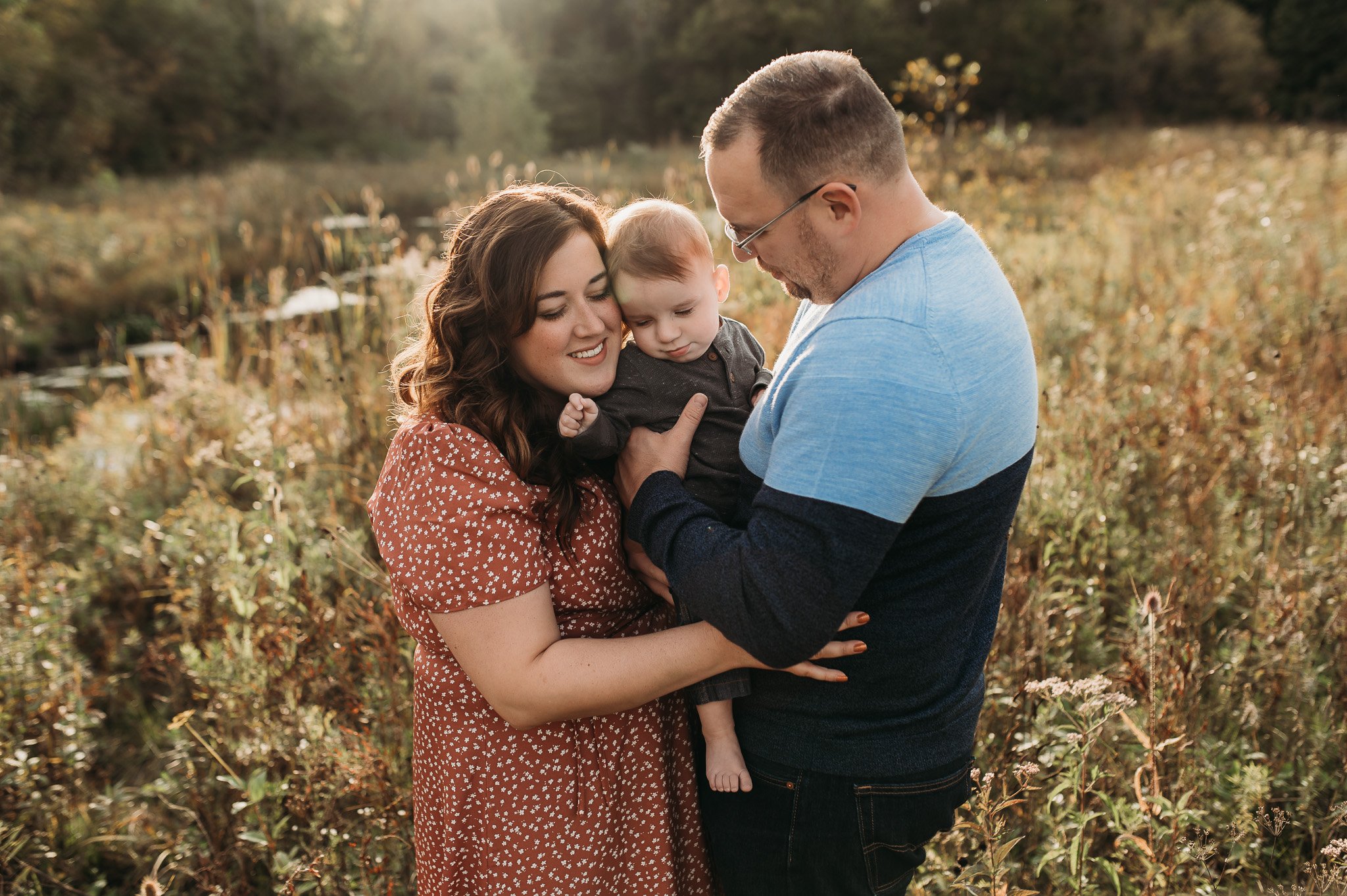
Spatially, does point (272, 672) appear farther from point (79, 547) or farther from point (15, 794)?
point (79, 547)

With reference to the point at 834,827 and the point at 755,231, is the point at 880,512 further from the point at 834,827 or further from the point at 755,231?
the point at 834,827

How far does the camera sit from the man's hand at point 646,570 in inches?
68.9

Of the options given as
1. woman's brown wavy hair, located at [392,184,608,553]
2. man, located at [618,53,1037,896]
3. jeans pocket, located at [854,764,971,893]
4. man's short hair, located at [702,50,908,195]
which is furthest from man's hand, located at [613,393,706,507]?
jeans pocket, located at [854,764,971,893]

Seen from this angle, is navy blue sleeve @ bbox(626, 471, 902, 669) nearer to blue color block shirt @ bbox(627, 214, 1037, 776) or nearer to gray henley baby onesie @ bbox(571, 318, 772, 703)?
blue color block shirt @ bbox(627, 214, 1037, 776)

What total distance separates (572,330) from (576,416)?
0.21 m

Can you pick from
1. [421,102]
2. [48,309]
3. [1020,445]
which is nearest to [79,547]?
[1020,445]

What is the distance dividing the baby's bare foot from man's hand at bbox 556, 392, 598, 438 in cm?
70

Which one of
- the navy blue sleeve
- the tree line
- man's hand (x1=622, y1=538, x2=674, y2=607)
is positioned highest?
the tree line

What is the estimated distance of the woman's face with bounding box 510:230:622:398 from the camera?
183 cm

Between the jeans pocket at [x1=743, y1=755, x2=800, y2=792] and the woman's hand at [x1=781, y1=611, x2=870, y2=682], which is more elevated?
the woman's hand at [x1=781, y1=611, x2=870, y2=682]

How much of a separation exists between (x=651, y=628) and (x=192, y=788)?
1774mm

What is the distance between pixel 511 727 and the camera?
1.74 m

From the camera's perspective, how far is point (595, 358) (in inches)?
76.0

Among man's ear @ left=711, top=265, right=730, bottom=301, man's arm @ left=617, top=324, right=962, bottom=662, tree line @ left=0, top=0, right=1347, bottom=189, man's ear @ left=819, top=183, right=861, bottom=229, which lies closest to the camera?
man's arm @ left=617, top=324, right=962, bottom=662
